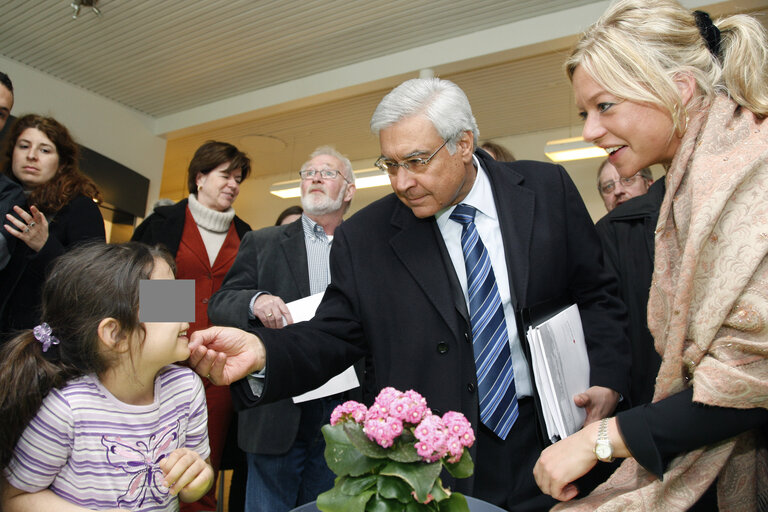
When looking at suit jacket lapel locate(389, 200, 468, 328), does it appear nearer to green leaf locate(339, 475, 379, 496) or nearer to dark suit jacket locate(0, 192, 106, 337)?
green leaf locate(339, 475, 379, 496)

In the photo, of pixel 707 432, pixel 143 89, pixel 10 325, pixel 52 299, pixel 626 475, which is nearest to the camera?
pixel 707 432

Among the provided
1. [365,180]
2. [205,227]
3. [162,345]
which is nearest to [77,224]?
[205,227]

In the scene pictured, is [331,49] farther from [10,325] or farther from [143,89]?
[10,325]

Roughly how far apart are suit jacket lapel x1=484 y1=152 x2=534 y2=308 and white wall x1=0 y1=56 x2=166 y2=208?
6693 mm

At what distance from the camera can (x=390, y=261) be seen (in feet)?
4.82

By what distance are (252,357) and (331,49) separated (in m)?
5.81

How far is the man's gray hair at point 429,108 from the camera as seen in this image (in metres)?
1.45

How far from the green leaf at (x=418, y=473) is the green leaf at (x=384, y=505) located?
0.12ft

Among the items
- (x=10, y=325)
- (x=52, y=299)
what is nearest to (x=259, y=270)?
(x=10, y=325)

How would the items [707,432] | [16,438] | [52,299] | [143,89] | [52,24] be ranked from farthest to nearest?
[143,89] → [52,24] → [52,299] → [16,438] → [707,432]

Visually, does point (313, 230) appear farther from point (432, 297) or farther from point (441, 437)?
point (441, 437)

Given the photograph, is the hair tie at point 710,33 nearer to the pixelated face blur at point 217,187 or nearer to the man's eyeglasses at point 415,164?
the man's eyeglasses at point 415,164

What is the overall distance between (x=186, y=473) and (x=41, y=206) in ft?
5.40

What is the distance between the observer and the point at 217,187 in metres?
2.98
